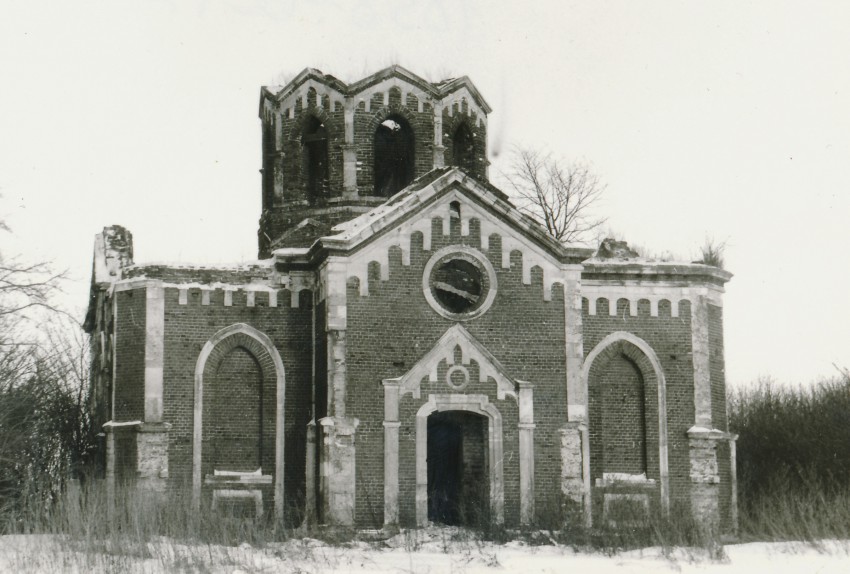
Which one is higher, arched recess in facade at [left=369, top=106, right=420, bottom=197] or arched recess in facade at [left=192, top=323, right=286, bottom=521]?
arched recess in facade at [left=369, top=106, right=420, bottom=197]

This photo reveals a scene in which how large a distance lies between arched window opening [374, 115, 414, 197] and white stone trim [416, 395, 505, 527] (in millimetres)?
6375

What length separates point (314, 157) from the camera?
28359mm

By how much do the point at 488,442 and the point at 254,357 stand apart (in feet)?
15.1

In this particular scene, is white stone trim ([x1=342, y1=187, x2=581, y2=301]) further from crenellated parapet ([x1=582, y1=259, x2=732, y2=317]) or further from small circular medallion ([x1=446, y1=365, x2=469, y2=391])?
small circular medallion ([x1=446, y1=365, x2=469, y2=391])

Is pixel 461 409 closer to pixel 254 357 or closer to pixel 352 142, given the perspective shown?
pixel 254 357

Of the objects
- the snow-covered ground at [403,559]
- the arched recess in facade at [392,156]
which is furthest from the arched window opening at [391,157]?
the snow-covered ground at [403,559]

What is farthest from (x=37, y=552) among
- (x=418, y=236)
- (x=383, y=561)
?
(x=418, y=236)

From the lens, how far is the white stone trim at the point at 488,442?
23234 mm

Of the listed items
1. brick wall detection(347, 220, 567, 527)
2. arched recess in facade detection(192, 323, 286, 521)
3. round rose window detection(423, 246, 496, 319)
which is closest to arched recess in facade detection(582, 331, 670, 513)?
brick wall detection(347, 220, 567, 527)

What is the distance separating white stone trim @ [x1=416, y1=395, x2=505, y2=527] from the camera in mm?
23234

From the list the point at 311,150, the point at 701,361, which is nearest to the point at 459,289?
the point at 701,361

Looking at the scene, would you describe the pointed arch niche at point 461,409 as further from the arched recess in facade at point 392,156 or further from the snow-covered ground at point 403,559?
the arched recess in facade at point 392,156

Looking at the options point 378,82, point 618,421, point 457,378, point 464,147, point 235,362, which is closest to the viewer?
point 457,378

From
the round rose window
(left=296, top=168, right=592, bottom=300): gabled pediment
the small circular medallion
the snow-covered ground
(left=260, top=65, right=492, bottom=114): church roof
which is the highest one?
(left=260, top=65, right=492, bottom=114): church roof
